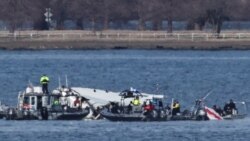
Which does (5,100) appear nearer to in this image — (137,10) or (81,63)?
(81,63)

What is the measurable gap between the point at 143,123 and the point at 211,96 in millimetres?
17878

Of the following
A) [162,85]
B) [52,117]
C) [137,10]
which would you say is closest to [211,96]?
[162,85]

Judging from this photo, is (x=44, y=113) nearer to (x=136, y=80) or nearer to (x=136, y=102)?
(x=136, y=102)

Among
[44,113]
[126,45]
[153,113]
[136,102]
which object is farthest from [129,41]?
[153,113]

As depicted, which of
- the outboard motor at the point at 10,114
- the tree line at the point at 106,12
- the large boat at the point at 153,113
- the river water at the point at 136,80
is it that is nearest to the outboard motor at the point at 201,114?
the large boat at the point at 153,113

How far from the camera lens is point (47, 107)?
243 ft

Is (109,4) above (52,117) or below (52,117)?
above

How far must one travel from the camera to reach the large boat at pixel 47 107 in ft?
240

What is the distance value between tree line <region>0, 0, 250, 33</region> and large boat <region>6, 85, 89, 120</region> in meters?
94.2

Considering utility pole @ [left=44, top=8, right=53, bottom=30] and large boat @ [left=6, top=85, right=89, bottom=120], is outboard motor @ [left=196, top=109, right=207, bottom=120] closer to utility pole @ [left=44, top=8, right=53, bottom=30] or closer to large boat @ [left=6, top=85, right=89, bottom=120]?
large boat @ [left=6, top=85, right=89, bottom=120]

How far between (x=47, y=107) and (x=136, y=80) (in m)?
33.3

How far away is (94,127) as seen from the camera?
230 feet

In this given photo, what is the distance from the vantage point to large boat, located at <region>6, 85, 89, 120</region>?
73250 millimetres

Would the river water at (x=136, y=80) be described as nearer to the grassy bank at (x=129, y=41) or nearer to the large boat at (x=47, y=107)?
the large boat at (x=47, y=107)
